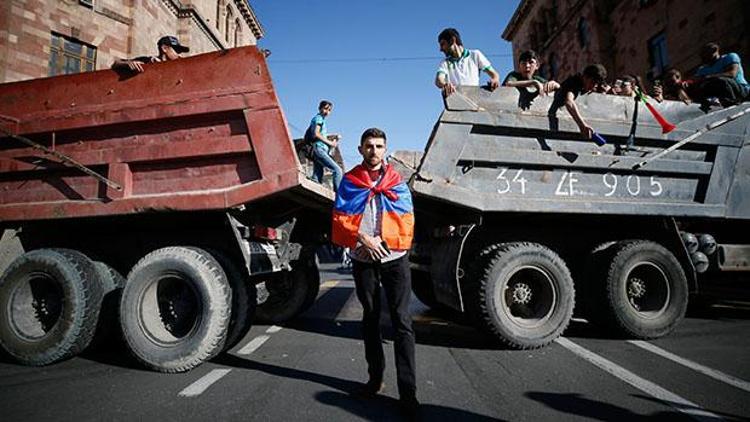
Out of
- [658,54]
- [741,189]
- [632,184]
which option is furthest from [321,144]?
[658,54]

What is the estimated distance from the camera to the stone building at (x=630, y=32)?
1001cm

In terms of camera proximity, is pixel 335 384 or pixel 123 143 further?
pixel 123 143

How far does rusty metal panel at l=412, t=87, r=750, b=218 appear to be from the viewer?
10.6 ft

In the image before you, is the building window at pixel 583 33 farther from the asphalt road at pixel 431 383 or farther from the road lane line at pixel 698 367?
the road lane line at pixel 698 367

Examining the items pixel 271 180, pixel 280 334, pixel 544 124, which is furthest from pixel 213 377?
pixel 544 124

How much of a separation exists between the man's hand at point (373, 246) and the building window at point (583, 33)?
2137cm

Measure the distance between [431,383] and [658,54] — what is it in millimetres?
17209

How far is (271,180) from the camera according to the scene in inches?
112

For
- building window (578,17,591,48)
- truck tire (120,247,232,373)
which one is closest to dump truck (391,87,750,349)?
truck tire (120,247,232,373)

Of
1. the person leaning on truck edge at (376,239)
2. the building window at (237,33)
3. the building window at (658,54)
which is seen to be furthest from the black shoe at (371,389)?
the building window at (237,33)

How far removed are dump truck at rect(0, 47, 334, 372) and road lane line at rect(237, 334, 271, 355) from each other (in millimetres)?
203

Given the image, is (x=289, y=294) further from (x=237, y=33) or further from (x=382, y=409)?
(x=237, y=33)

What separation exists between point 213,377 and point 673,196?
15.8 ft

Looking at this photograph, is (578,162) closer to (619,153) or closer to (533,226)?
(619,153)
